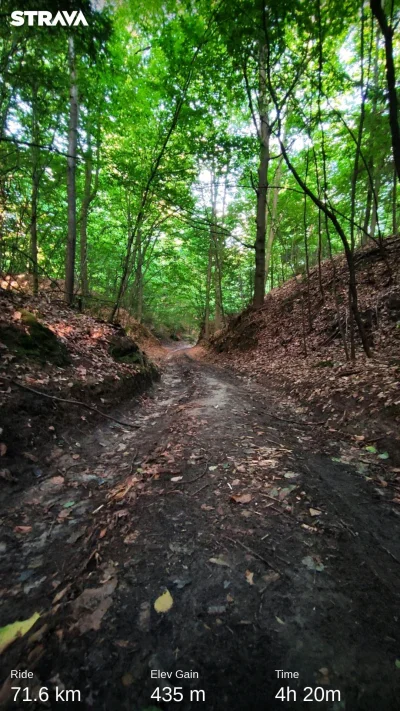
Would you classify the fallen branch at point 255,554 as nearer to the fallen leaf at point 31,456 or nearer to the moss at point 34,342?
the fallen leaf at point 31,456

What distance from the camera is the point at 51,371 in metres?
4.69

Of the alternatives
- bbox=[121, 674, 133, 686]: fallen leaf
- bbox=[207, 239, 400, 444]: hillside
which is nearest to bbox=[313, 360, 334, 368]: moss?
bbox=[207, 239, 400, 444]: hillside

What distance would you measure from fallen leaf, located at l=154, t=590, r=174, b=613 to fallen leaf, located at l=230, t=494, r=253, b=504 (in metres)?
1.05

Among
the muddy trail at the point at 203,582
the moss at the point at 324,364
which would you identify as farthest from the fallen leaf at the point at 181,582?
the moss at the point at 324,364

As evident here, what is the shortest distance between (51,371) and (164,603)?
386 centimetres

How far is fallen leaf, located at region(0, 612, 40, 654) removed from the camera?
1.59 metres

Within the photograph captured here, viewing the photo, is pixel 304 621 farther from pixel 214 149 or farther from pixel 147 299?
pixel 147 299

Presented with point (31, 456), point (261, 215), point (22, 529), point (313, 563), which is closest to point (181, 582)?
point (313, 563)

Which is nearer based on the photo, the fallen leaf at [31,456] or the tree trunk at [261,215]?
the fallen leaf at [31,456]

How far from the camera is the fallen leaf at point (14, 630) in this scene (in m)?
1.59

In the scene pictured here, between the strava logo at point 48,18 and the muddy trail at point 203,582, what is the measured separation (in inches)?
227

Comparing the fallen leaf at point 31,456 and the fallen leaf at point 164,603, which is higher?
the fallen leaf at point 31,456

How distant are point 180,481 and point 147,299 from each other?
24762mm

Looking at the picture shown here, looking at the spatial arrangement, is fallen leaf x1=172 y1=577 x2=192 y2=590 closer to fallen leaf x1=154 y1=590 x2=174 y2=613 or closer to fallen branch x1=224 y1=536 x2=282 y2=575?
fallen leaf x1=154 y1=590 x2=174 y2=613
